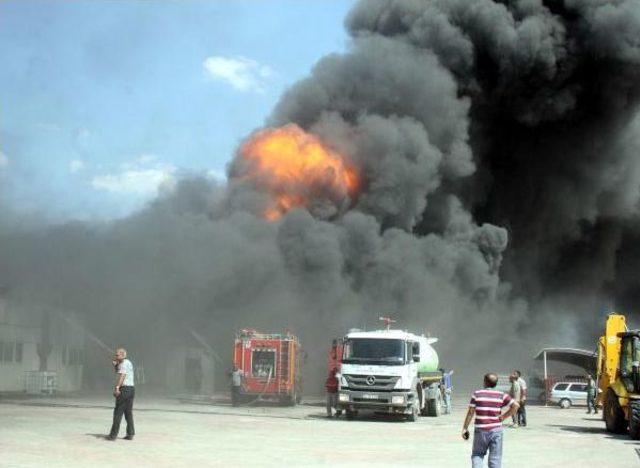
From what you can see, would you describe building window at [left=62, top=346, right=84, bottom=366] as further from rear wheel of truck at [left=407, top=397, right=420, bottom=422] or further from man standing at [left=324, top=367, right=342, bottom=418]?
rear wheel of truck at [left=407, top=397, right=420, bottom=422]

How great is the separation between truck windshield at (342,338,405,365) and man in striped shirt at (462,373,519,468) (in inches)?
502

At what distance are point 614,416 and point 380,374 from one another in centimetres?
626

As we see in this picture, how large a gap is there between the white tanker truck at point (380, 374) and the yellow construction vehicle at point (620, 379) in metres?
5.26

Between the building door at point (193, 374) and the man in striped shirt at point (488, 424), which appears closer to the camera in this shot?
the man in striped shirt at point (488, 424)

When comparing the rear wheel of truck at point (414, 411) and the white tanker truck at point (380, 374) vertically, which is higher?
the white tanker truck at point (380, 374)

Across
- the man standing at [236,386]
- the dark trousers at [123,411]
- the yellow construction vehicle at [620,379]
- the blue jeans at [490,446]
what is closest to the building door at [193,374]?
the man standing at [236,386]

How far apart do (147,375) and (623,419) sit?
929 inches

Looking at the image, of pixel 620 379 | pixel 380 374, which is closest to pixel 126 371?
pixel 380 374

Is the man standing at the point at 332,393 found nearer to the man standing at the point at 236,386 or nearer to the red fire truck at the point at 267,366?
the red fire truck at the point at 267,366

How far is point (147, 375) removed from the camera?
37.3 m

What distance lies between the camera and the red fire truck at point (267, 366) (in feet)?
93.6

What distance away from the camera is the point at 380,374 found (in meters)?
22.5

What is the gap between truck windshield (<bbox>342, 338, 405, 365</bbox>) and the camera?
74.7 feet

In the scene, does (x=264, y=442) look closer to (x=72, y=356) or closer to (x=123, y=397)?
(x=123, y=397)
